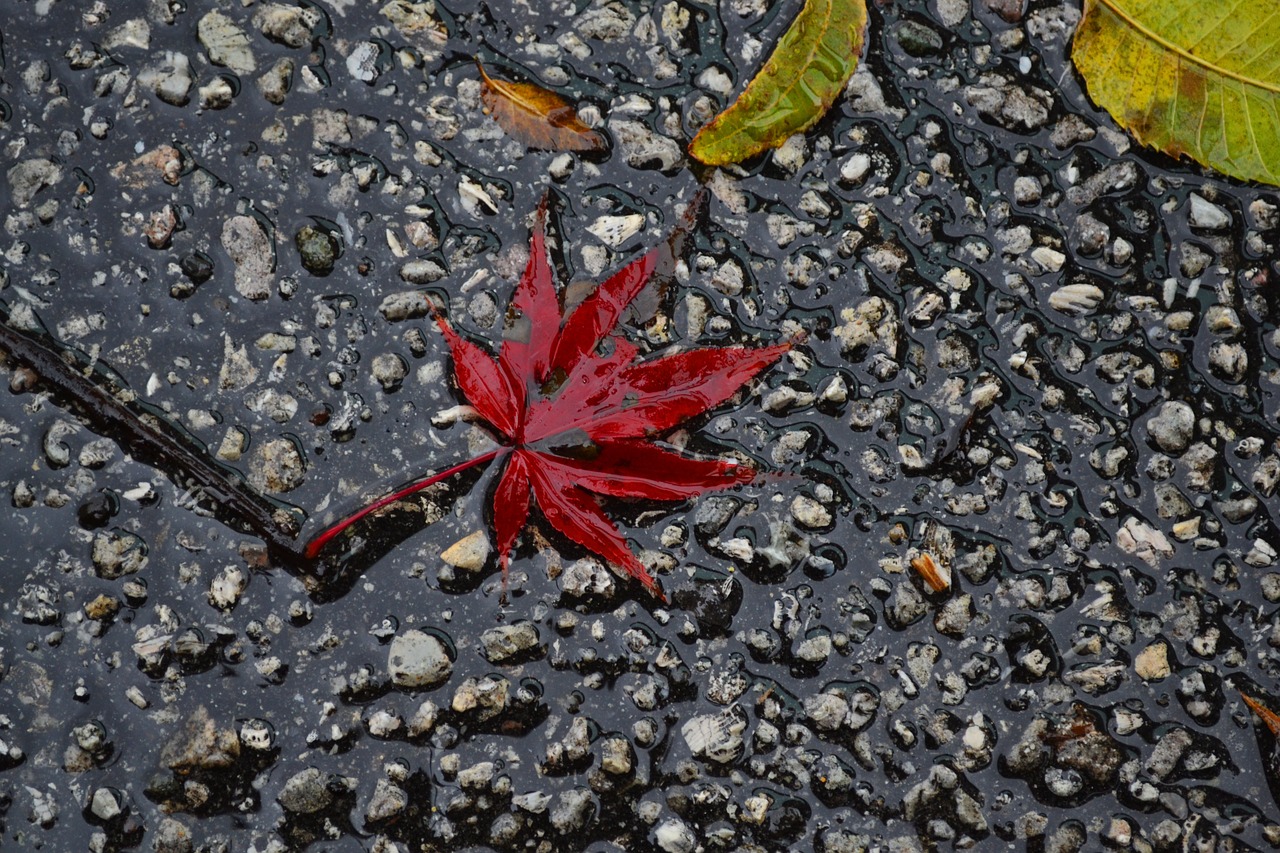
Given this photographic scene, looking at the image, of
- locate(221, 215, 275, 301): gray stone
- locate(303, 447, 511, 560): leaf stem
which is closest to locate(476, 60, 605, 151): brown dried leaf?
locate(221, 215, 275, 301): gray stone

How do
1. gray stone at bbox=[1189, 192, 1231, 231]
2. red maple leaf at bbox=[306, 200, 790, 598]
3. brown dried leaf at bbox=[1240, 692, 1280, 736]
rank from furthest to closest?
gray stone at bbox=[1189, 192, 1231, 231] < brown dried leaf at bbox=[1240, 692, 1280, 736] < red maple leaf at bbox=[306, 200, 790, 598]

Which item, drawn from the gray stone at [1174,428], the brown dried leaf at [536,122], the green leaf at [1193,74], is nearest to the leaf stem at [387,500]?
the brown dried leaf at [536,122]

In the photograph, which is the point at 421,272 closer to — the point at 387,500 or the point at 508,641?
the point at 387,500

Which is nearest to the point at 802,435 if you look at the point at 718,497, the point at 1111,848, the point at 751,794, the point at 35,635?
the point at 718,497

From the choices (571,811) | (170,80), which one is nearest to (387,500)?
(571,811)

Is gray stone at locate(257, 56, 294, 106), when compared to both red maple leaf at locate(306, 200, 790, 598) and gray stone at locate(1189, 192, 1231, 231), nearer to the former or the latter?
red maple leaf at locate(306, 200, 790, 598)
